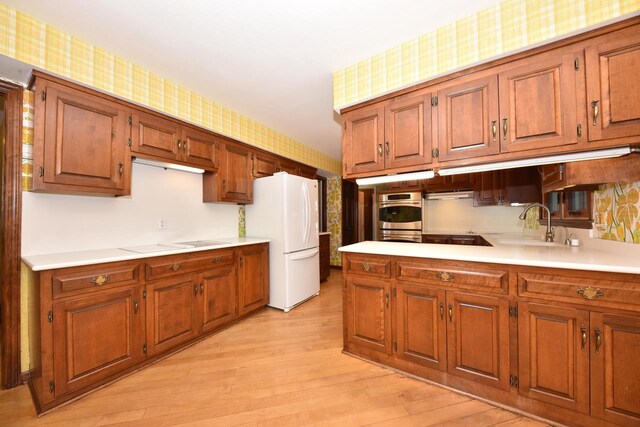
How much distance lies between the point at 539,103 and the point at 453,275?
1.16 metres

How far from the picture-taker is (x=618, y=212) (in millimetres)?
1681

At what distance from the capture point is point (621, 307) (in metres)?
1.19

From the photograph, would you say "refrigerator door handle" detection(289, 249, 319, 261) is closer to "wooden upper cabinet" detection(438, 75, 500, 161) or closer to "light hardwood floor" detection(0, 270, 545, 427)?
"light hardwood floor" detection(0, 270, 545, 427)

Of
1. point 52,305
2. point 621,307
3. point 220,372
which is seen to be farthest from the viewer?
point 220,372

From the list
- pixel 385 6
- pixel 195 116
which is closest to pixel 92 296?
pixel 195 116

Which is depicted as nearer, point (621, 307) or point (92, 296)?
point (621, 307)

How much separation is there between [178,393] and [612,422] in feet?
7.86

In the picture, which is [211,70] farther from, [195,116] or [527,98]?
[527,98]

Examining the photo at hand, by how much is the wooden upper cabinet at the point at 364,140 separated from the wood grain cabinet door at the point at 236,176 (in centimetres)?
151

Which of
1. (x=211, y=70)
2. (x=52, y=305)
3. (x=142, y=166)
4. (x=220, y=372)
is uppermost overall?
(x=211, y=70)

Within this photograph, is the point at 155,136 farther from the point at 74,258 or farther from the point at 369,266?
the point at 369,266

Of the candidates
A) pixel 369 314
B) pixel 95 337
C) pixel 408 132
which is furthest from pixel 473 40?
Answer: pixel 95 337

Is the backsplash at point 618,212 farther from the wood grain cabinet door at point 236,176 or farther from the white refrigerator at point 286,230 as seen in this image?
the wood grain cabinet door at point 236,176

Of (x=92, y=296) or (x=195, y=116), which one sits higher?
(x=195, y=116)
